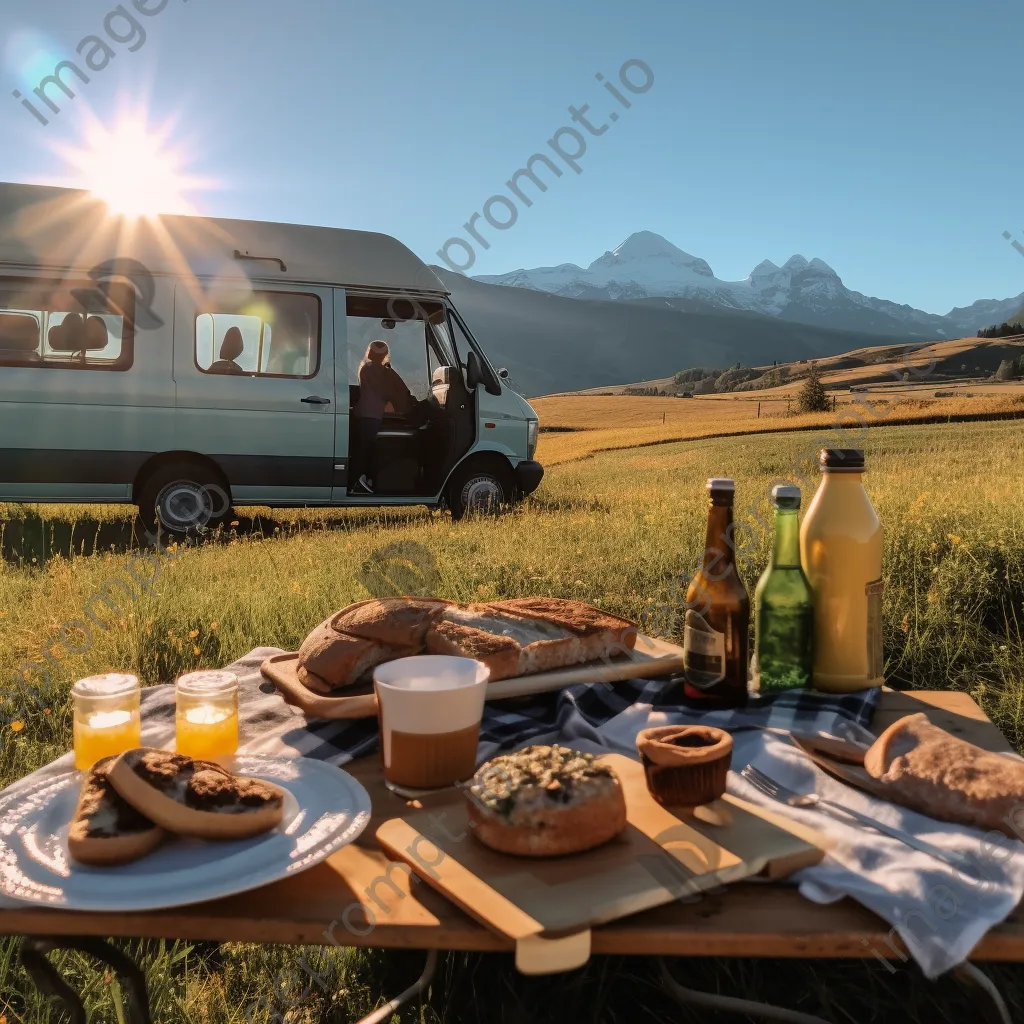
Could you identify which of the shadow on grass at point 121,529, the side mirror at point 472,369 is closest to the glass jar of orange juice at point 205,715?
the shadow on grass at point 121,529

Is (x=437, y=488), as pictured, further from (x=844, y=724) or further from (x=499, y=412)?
(x=844, y=724)

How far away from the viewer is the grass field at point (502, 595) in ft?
6.93

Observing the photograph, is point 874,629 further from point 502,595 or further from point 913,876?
point 502,595

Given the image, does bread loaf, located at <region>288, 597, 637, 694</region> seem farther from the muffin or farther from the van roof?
the van roof

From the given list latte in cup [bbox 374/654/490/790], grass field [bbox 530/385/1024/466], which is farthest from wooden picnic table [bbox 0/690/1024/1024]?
grass field [bbox 530/385/1024/466]

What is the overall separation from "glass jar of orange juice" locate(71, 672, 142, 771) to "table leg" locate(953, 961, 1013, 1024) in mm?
1542

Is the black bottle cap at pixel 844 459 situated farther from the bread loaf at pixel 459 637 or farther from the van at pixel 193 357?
the van at pixel 193 357

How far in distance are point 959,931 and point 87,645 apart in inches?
160

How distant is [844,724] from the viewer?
1935mm

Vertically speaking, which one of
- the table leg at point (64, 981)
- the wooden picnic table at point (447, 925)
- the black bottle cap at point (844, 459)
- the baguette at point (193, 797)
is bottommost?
the table leg at point (64, 981)

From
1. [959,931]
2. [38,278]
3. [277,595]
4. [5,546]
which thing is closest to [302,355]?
[38,278]

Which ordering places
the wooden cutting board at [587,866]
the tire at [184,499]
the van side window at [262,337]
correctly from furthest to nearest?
the van side window at [262,337], the tire at [184,499], the wooden cutting board at [587,866]

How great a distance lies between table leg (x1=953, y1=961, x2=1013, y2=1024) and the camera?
125 cm

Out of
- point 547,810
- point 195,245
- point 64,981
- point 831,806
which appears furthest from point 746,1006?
point 195,245
